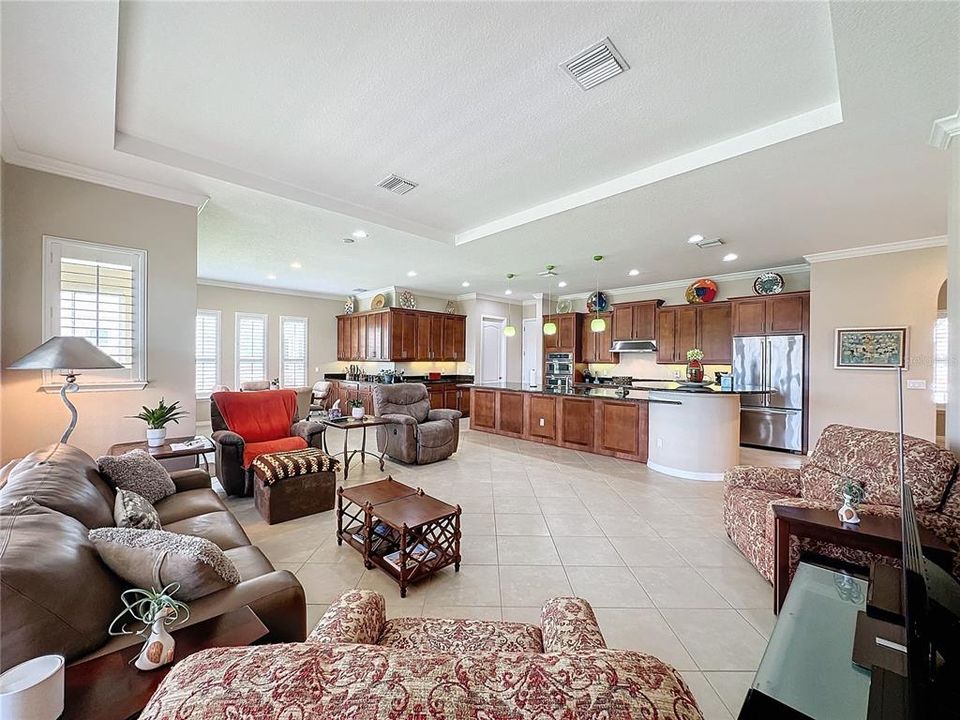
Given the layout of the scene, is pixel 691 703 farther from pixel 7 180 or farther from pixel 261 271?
pixel 261 271

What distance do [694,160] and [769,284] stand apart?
169 inches

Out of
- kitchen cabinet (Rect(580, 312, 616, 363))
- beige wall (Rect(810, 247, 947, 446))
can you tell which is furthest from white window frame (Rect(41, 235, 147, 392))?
beige wall (Rect(810, 247, 947, 446))

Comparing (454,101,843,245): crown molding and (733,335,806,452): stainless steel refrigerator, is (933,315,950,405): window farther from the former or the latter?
(454,101,843,245): crown molding

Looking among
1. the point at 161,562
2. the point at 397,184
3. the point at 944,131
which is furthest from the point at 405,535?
the point at 944,131

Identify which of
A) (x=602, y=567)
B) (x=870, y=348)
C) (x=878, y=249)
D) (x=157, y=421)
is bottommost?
(x=602, y=567)

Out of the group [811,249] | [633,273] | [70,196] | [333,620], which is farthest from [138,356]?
[811,249]

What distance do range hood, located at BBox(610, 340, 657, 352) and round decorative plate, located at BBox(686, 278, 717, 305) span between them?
3.35ft

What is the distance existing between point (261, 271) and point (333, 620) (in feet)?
22.4

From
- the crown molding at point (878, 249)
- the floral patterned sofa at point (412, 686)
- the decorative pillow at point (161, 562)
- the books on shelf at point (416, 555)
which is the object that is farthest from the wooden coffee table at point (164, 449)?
the crown molding at point (878, 249)

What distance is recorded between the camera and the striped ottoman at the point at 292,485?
325 cm

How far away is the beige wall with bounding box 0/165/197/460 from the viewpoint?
2.87 m

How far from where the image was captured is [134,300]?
3350mm

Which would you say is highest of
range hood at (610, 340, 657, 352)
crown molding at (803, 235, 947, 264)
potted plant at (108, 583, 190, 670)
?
crown molding at (803, 235, 947, 264)

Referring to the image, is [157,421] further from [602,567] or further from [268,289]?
[268,289]
